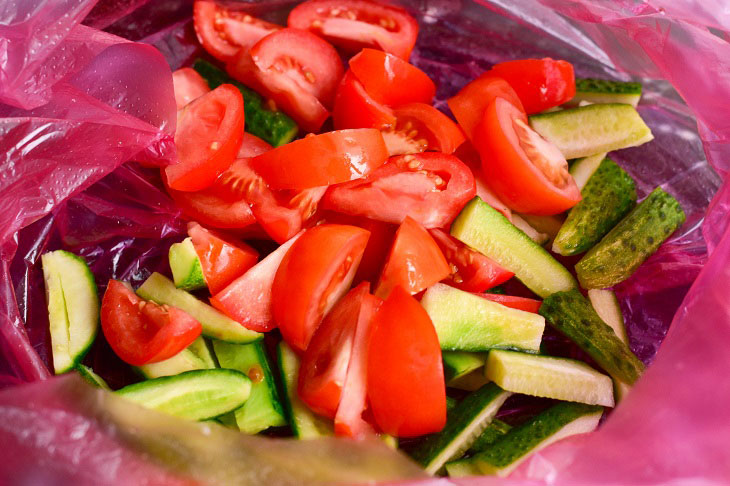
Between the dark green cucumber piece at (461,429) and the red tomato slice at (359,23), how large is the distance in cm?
73

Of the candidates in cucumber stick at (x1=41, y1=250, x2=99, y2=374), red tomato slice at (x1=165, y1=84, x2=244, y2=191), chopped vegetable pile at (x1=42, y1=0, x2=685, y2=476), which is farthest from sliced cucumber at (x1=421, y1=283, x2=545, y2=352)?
cucumber stick at (x1=41, y1=250, x2=99, y2=374)

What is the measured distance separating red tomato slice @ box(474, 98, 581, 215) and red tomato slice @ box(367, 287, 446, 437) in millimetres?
338

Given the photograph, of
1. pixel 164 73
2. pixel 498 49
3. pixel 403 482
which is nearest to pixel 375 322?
pixel 403 482

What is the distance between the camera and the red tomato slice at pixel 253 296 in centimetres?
116

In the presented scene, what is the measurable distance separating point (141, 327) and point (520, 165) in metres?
0.71

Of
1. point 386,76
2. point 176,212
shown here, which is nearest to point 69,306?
point 176,212

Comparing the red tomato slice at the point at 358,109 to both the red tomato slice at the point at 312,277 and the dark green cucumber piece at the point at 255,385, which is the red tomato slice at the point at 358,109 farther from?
the dark green cucumber piece at the point at 255,385

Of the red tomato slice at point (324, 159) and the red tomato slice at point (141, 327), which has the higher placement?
the red tomato slice at point (324, 159)

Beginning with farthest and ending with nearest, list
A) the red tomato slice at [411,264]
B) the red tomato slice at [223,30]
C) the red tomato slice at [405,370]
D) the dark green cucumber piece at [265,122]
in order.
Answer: the red tomato slice at [223,30] → the dark green cucumber piece at [265,122] → the red tomato slice at [411,264] → the red tomato slice at [405,370]

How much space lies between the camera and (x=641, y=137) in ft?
4.55

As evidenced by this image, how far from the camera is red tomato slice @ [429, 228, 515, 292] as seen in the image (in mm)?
1227

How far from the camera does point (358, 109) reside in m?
1.32

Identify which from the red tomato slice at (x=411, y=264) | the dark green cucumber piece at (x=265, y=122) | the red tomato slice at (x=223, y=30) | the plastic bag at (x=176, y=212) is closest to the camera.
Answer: the plastic bag at (x=176, y=212)

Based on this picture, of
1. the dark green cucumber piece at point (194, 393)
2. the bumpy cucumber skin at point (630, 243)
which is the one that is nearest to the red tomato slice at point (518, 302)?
the bumpy cucumber skin at point (630, 243)
